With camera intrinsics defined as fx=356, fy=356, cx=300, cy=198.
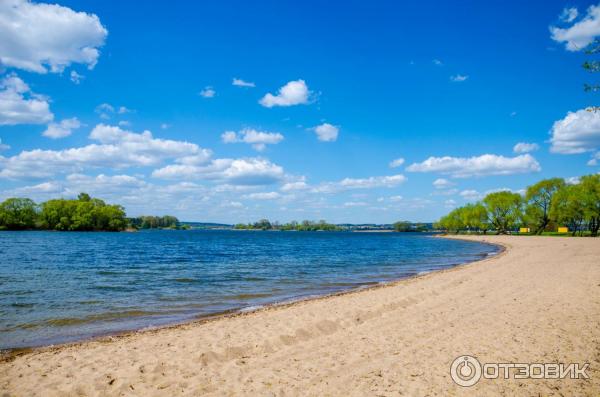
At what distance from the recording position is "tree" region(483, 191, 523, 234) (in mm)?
122062

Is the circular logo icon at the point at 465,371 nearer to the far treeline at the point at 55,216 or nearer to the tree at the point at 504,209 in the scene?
the tree at the point at 504,209

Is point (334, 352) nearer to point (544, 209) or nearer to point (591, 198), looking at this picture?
point (591, 198)

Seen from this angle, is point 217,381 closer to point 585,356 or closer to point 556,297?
point 585,356

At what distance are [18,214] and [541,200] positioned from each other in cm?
19799

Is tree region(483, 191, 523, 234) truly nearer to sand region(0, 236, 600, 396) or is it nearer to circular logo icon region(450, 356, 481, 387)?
sand region(0, 236, 600, 396)

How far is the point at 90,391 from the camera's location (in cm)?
719

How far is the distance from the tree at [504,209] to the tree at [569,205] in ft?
68.0

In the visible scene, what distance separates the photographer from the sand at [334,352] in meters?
7.12

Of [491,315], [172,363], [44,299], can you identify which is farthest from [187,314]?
[491,315]

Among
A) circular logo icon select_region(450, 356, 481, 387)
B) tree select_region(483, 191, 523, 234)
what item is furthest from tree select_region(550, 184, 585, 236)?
circular logo icon select_region(450, 356, 481, 387)

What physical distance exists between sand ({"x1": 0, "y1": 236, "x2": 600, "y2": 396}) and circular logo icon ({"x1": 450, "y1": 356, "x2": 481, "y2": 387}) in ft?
0.50

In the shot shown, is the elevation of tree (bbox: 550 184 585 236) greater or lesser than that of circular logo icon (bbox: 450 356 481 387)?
greater

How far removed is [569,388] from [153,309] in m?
14.9

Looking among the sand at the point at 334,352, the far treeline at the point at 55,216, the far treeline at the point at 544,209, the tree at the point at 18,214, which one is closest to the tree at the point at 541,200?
the far treeline at the point at 544,209
